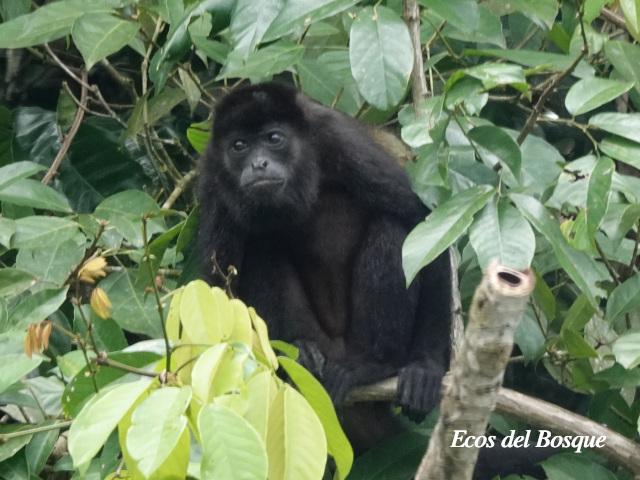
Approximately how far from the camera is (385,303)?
4043 millimetres

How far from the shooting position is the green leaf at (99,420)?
2.08m

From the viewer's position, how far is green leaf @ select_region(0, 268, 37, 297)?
3645 millimetres

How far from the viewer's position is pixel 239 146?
4.38m

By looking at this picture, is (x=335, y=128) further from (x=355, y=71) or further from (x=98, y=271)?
(x=98, y=271)

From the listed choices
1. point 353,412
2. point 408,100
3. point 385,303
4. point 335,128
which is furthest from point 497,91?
point 353,412

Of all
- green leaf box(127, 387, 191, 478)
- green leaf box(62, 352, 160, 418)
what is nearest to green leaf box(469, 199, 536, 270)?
green leaf box(62, 352, 160, 418)

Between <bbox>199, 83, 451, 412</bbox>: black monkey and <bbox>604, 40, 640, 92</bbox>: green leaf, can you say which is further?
<bbox>199, 83, 451, 412</bbox>: black monkey

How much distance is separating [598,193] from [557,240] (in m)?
0.17

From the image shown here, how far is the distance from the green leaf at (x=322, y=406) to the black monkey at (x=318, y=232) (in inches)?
56.0

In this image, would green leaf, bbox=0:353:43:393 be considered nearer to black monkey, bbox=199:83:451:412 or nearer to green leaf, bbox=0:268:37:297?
green leaf, bbox=0:268:37:297

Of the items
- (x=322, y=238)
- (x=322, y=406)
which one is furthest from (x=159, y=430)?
(x=322, y=238)

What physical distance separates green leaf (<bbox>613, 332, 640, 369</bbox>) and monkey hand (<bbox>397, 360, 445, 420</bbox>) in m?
0.76

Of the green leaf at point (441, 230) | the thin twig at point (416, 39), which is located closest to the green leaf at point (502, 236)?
the green leaf at point (441, 230)

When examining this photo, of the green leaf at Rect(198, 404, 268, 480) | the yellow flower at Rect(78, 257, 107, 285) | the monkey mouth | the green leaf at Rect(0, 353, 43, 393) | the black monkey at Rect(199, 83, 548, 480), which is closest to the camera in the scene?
the green leaf at Rect(198, 404, 268, 480)
